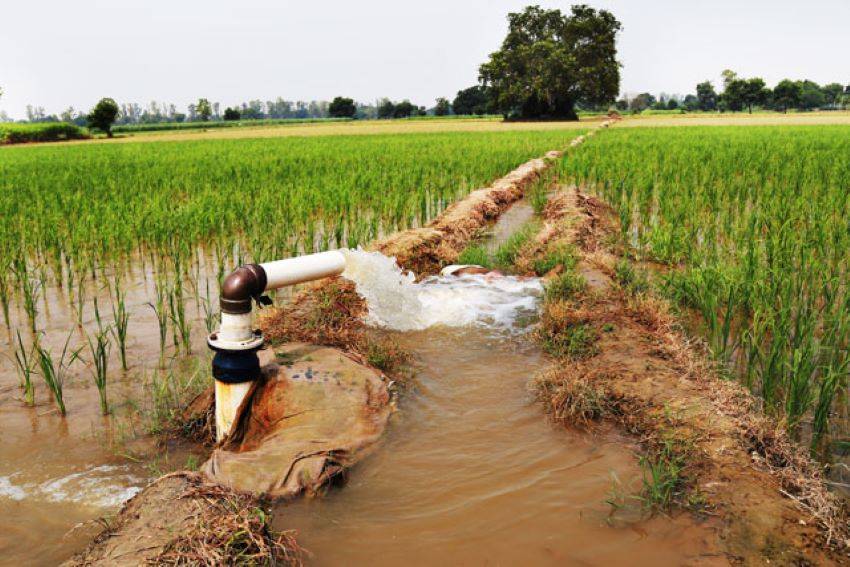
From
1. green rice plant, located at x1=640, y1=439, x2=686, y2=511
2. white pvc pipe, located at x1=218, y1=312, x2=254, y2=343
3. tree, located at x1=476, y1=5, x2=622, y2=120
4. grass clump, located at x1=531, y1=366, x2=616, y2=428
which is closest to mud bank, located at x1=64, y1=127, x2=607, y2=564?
white pvc pipe, located at x1=218, y1=312, x2=254, y2=343

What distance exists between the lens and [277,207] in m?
7.59

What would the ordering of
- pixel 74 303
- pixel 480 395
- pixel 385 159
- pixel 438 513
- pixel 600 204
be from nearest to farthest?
pixel 438 513 < pixel 480 395 < pixel 74 303 < pixel 600 204 < pixel 385 159

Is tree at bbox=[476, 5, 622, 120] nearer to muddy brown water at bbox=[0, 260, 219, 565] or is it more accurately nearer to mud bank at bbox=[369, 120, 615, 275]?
mud bank at bbox=[369, 120, 615, 275]

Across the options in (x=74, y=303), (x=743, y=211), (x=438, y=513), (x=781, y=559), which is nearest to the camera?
(x=781, y=559)

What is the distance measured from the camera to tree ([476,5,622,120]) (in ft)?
155

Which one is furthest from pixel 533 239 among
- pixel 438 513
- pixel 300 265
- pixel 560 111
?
pixel 560 111

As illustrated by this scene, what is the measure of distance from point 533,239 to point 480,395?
354cm

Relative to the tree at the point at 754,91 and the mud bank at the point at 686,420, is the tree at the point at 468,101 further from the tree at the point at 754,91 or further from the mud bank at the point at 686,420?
the mud bank at the point at 686,420

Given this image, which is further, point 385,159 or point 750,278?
point 385,159

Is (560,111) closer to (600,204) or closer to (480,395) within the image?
(600,204)

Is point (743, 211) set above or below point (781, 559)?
above

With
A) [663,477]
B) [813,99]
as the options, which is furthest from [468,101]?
[663,477]

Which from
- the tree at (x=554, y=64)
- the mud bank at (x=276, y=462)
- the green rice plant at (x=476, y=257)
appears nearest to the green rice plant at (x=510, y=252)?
the green rice plant at (x=476, y=257)

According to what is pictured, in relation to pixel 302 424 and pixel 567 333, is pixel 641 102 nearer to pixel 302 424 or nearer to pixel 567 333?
pixel 567 333
